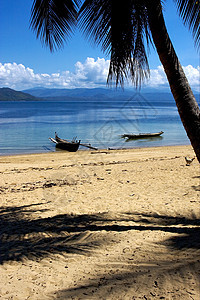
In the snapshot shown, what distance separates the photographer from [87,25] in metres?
4.95

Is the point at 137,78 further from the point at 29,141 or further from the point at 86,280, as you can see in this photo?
the point at 29,141

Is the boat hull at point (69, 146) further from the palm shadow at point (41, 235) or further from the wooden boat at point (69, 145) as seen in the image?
the palm shadow at point (41, 235)

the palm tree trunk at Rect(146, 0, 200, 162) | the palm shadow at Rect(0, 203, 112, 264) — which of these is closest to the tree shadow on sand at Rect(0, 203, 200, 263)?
the palm shadow at Rect(0, 203, 112, 264)

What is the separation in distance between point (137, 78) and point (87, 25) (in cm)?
136

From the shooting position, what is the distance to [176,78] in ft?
12.7

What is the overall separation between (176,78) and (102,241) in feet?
9.08

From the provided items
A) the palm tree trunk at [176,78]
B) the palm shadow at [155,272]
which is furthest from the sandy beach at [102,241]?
the palm tree trunk at [176,78]

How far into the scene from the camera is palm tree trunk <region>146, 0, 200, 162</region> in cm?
379

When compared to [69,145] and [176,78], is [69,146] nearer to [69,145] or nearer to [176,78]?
[69,145]

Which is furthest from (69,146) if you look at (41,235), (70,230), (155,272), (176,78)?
(155,272)

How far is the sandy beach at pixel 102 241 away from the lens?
9.94ft

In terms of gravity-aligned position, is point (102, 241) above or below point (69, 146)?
above

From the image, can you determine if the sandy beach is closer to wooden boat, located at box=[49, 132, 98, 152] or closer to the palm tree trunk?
the palm tree trunk

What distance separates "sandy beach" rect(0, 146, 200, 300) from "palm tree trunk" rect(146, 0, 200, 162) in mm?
1522
